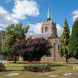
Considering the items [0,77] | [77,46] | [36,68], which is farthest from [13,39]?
[0,77]

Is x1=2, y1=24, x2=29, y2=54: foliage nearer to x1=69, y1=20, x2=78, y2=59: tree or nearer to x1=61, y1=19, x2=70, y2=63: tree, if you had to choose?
x1=61, y1=19, x2=70, y2=63: tree

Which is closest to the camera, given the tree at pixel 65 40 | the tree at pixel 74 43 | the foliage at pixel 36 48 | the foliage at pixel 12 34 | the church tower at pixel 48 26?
the foliage at pixel 36 48

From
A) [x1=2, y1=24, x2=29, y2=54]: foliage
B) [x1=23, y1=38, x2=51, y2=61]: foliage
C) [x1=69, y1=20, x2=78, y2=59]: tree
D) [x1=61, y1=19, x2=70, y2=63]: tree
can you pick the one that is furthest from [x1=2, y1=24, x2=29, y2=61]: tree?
[x1=69, y1=20, x2=78, y2=59]: tree

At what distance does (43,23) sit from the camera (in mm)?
165500

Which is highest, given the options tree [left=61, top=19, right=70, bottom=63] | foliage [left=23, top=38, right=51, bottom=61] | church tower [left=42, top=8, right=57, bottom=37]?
church tower [left=42, top=8, right=57, bottom=37]

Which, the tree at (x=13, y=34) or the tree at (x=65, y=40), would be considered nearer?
the tree at (x=13, y=34)

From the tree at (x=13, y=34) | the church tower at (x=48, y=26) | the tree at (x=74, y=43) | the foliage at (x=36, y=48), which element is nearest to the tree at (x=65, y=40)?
the tree at (x=13, y=34)

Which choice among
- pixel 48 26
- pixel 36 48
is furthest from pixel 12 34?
pixel 48 26

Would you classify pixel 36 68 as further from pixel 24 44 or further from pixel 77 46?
pixel 77 46

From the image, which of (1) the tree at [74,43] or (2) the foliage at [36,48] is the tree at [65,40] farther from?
(2) the foliage at [36,48]

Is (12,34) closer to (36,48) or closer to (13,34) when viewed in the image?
(13,34)

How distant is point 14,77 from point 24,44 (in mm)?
33212

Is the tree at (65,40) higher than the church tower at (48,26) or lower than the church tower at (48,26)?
lower

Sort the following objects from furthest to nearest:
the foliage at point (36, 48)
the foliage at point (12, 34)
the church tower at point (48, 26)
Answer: the church tower at point (48, 26)
the foliage at point (12, 34)
the foliage at point (36, 48)
